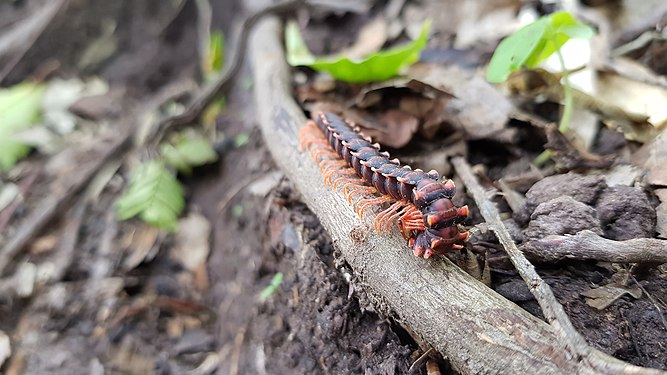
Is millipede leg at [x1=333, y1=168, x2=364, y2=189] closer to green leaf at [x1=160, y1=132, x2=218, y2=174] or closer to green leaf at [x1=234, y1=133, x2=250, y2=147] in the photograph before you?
green leaf at [x1=234, y1=133, x2=250, y2=147]

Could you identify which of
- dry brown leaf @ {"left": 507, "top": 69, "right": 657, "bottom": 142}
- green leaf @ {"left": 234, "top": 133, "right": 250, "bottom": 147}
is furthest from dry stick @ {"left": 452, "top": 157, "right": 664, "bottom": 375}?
green leaf @ {"left": 234, "top": 133, "right": 250, "bottom": 147}

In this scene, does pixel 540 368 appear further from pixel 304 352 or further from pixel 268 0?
pixel 268 0

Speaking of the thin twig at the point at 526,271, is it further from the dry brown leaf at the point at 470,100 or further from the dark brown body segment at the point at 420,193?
the dry brown leaf at the point at 470,100

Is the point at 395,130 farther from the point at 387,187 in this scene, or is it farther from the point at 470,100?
the point at 387,187

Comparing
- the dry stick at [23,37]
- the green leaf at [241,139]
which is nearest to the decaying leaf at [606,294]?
the green leaf at [241,139]

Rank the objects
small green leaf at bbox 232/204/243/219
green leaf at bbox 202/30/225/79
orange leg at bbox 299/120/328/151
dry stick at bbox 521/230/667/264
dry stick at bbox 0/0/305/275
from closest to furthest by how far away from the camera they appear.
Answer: dry stick at bbox 521/230/667/264 < orange leg at bbox 299/120/328/151 < small green leaf at bbox 232/204/243/219 < dry stick at bbox 0/0/305/275 < green leaf at bbox 202/30/225/79

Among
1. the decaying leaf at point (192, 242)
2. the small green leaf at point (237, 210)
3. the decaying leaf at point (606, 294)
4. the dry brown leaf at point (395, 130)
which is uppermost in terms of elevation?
the dry brown leaf at point (395, 130)
